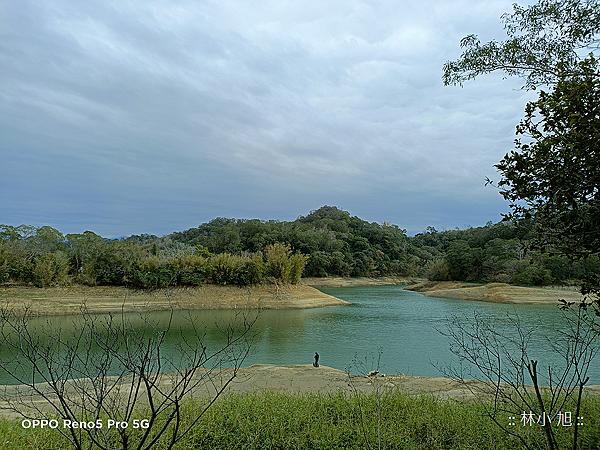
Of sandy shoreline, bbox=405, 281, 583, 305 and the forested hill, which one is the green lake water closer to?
sandy shoreline, bbox=405, 281, 583, 305

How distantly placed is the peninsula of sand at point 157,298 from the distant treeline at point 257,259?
0.66 metres

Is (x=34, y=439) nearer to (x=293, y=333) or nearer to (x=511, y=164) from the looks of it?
(x=511, y=164)

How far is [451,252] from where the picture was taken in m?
36.1

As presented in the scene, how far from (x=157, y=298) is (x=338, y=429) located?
1699 centimetres

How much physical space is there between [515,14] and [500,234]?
1376 inches

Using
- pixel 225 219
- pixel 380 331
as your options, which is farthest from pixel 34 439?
pixel 225 219

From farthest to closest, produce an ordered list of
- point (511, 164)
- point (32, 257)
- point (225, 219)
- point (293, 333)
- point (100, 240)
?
point (225, 219), point (100, 240), point (32, 257), point (293, 333), point (511, 164)

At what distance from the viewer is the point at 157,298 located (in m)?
18.5

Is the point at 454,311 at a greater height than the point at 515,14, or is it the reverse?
the point at 515,14

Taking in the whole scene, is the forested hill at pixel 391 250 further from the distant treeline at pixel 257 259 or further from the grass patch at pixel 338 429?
the grass patch at pixel 338 429

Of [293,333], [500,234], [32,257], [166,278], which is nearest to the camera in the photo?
[293,333]

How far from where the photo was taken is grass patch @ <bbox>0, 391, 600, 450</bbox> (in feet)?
10.9

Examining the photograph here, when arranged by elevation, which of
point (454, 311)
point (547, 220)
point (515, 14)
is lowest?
point (454, 311)

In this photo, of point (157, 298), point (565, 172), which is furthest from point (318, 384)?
point (157, 298)
